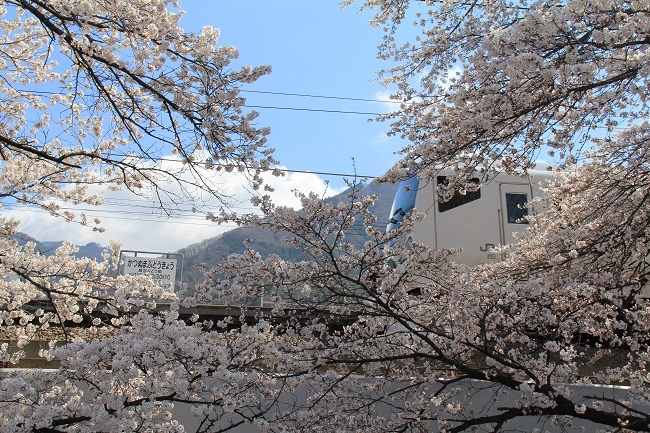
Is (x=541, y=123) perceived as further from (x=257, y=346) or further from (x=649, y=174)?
(x=257, y=346)

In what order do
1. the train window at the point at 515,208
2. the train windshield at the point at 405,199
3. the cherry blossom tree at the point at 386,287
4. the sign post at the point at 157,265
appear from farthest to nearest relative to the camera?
1. the sign post at the point at 157,265
2. the train window at the point at 515,208
3. the train windshield at the point at 405,199
4. the cherry blossom tree at the point at 386,287

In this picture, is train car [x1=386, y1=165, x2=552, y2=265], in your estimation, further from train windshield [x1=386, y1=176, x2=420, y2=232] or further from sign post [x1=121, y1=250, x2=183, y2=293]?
sign post [x1=121, y1=250, x2=183, y2=293]

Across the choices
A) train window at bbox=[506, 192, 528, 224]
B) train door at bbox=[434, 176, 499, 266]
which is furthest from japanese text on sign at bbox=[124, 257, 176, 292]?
train window at bbox=[506, 192, 528, 224]

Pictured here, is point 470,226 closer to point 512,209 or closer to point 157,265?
point 512,209

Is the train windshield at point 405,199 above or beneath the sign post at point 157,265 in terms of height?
above

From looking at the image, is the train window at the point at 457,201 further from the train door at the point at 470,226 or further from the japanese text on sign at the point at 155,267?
the japanese text on sign at the point at 155,267

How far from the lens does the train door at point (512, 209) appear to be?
961 cm

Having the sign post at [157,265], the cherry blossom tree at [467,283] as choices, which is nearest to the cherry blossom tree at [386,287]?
the cherry blossom tree at [467,283]

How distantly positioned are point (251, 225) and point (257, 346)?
0.94m

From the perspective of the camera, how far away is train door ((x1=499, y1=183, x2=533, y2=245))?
378 inches

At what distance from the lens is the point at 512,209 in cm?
979

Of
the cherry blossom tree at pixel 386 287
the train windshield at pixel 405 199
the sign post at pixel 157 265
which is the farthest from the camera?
the sign post at pixel 157 265

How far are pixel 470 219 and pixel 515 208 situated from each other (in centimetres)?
93

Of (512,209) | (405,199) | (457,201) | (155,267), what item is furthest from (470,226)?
(155,267)
